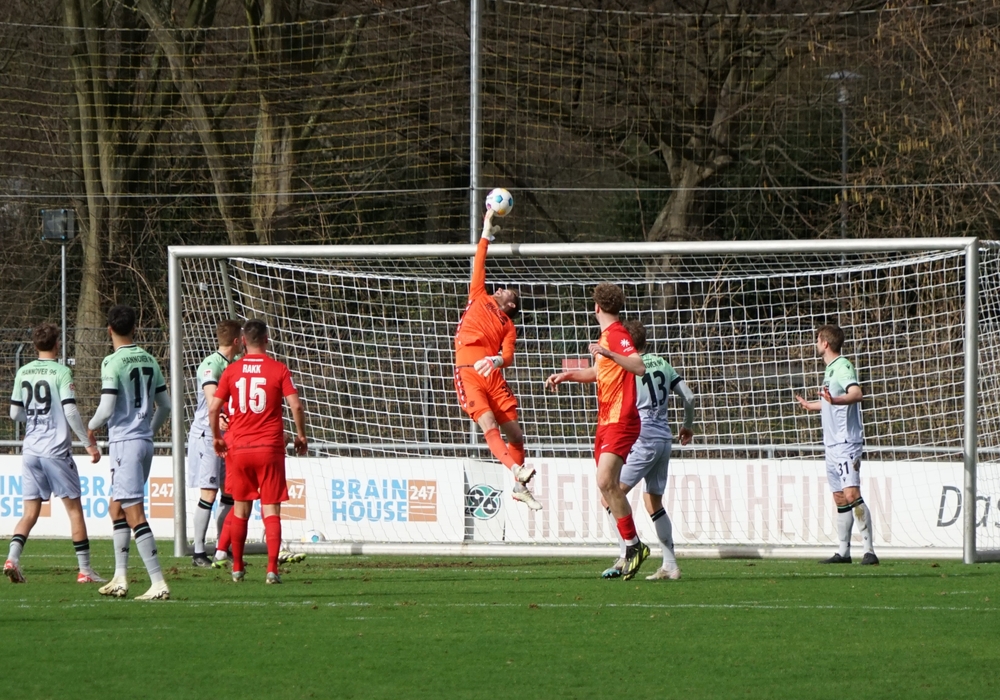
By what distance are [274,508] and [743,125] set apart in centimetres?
1392

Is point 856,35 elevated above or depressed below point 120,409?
above

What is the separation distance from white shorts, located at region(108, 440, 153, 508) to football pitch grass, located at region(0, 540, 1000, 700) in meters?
0.70

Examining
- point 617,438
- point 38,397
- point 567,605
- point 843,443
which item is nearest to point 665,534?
point 617,438

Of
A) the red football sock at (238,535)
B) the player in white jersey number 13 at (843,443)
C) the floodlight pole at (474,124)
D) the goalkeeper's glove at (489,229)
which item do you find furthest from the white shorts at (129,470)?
the floodlight pole at (474,124)

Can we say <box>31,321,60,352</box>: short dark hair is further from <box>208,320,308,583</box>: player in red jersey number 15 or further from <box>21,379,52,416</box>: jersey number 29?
<box>208,320,308,583</box>: player in red jersey number 15

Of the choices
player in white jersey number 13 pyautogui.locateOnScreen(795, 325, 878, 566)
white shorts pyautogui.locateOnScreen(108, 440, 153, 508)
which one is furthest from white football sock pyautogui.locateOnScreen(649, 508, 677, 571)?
white shorts pyautogui.locateOnScreen(108, 440, 153, 508)

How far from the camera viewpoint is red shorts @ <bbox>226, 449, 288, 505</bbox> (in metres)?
9.46

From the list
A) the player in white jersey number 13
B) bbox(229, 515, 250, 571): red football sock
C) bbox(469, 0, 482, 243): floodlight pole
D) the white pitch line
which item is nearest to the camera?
the white pitch line

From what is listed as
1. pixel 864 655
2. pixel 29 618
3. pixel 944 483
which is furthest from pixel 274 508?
pixel 944 483

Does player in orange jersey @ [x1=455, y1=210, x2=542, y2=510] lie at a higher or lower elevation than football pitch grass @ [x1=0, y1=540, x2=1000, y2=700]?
higher

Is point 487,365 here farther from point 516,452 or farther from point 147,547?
point 147,547

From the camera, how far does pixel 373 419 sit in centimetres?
1466

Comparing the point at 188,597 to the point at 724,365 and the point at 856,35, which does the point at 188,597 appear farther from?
the point at 856,35

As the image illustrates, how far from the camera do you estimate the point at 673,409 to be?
15.9 metres
